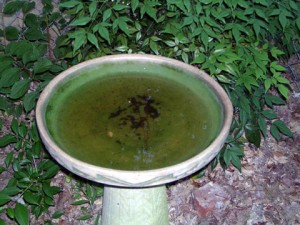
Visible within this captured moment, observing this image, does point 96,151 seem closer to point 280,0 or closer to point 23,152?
point 23,152

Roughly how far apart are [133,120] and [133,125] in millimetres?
31

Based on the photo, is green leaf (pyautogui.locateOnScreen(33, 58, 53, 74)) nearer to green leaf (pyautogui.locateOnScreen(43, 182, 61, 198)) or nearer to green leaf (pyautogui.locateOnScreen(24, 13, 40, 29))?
green leaf (pyautogui.locateOnScreen(24, 13, 40, 29))

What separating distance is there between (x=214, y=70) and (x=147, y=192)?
25.0 inches

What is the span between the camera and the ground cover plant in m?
2.34

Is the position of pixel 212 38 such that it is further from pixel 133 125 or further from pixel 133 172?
pixel 133 172

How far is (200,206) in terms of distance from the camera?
2.79m

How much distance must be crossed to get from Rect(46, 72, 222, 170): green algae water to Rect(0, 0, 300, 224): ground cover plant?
23cm

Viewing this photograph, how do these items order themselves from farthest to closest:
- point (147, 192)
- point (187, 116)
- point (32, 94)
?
point (32, 94), point (147, 192), point (187, 116)

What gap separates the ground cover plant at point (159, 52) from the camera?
2.34 metres

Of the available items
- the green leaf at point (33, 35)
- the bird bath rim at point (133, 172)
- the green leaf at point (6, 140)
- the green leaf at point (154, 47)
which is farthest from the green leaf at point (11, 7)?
the bird bath rim at point (133, 172)

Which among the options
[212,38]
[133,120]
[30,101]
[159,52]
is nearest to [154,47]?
[159,52]

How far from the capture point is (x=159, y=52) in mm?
2656

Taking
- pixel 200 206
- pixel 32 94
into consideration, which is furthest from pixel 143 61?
pixel 200 206

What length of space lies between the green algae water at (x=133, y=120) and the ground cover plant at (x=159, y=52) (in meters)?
0.23
